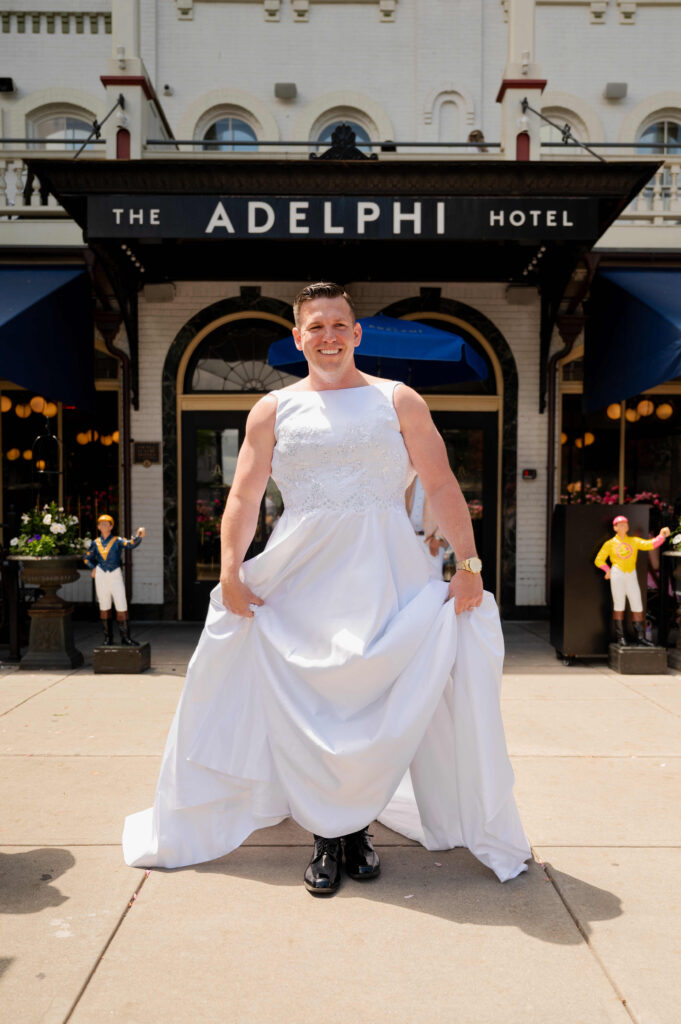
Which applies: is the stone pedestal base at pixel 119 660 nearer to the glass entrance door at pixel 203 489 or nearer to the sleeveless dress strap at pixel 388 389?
the glass entrance door at pixel 203 489

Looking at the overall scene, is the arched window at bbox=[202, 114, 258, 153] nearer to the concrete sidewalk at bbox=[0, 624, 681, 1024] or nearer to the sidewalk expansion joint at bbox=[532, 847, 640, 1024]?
the concrete sidewalk at bbox=[0, 624, 681, 1024]

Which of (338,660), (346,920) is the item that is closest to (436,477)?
(338,660)

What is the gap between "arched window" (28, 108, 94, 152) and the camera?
11.6m

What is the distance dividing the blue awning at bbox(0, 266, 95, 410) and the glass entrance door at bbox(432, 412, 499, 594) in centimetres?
392

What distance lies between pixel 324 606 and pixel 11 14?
38.7 feet

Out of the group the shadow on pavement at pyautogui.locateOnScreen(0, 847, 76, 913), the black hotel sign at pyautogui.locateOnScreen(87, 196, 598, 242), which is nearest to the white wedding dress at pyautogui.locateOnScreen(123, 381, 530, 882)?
the shadow on pavement at pyautogui.locateOnScreen(0, 847, 76, 913)

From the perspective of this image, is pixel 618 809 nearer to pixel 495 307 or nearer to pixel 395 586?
pixel 395 586

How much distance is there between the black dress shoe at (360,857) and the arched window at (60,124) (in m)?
11.2

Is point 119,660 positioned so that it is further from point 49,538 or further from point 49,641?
point 49,538

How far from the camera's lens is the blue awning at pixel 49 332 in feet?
24.4

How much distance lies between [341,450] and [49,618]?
484 cm

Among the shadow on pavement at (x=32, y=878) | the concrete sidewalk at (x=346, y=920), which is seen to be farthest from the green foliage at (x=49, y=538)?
the shadow on pavement at (x=32, y=878)

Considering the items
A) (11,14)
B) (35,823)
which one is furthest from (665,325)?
(11,14)

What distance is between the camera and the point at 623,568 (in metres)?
6.84
